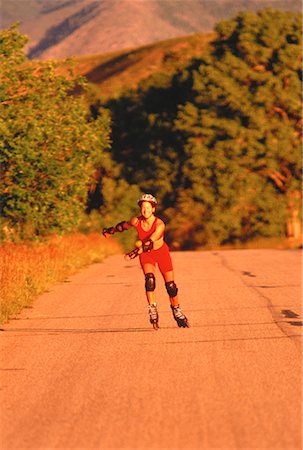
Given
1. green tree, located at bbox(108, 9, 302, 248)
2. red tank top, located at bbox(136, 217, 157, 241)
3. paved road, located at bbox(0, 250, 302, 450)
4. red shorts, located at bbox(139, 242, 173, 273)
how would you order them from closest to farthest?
paved road, located at bbox(0, 250, 302, 450)
red tank top, located at bbox(136, 217, 157, 241)
red shorts, located at bbox(139, 242, 173, 273)
green tree, located at bbox(108, 9, 302, 248)

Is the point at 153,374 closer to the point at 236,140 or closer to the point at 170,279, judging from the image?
the point at 170,279

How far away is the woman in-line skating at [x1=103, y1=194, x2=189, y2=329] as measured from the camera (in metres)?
11.5

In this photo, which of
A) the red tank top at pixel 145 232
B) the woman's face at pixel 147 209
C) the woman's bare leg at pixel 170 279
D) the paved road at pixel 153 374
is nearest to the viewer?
the paved road at pixel 153 374

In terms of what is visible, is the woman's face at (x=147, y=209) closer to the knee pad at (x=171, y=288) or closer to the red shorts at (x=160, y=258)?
the red shorts at (x=160, y=258)

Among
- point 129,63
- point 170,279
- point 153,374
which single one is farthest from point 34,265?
point 129,63

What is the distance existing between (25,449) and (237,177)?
40762mm

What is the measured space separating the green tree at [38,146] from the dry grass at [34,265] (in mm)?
852

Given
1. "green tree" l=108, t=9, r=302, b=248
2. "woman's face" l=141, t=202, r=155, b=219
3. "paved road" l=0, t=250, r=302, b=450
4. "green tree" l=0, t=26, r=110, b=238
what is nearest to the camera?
"paved road" l=0, t=250, r=302, b=450

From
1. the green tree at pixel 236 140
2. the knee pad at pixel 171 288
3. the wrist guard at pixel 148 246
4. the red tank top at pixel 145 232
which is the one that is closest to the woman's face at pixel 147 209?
the red tank top at pixel 145 232

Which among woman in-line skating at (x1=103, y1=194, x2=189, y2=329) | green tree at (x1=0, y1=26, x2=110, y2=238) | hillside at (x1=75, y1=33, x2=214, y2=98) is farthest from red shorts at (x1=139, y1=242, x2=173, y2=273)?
hillside at (x1=75, y1=33, x2=214, y2=98)

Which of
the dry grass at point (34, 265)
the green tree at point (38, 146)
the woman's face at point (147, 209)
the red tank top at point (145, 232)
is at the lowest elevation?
the dry grass at point (34, 265)

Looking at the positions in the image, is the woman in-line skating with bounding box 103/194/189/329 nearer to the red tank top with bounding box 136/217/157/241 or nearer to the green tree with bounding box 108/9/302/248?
the red tank top with bounding box 136/217/157/241

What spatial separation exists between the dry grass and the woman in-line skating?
2.39 meters

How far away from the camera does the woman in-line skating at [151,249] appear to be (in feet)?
37.8
